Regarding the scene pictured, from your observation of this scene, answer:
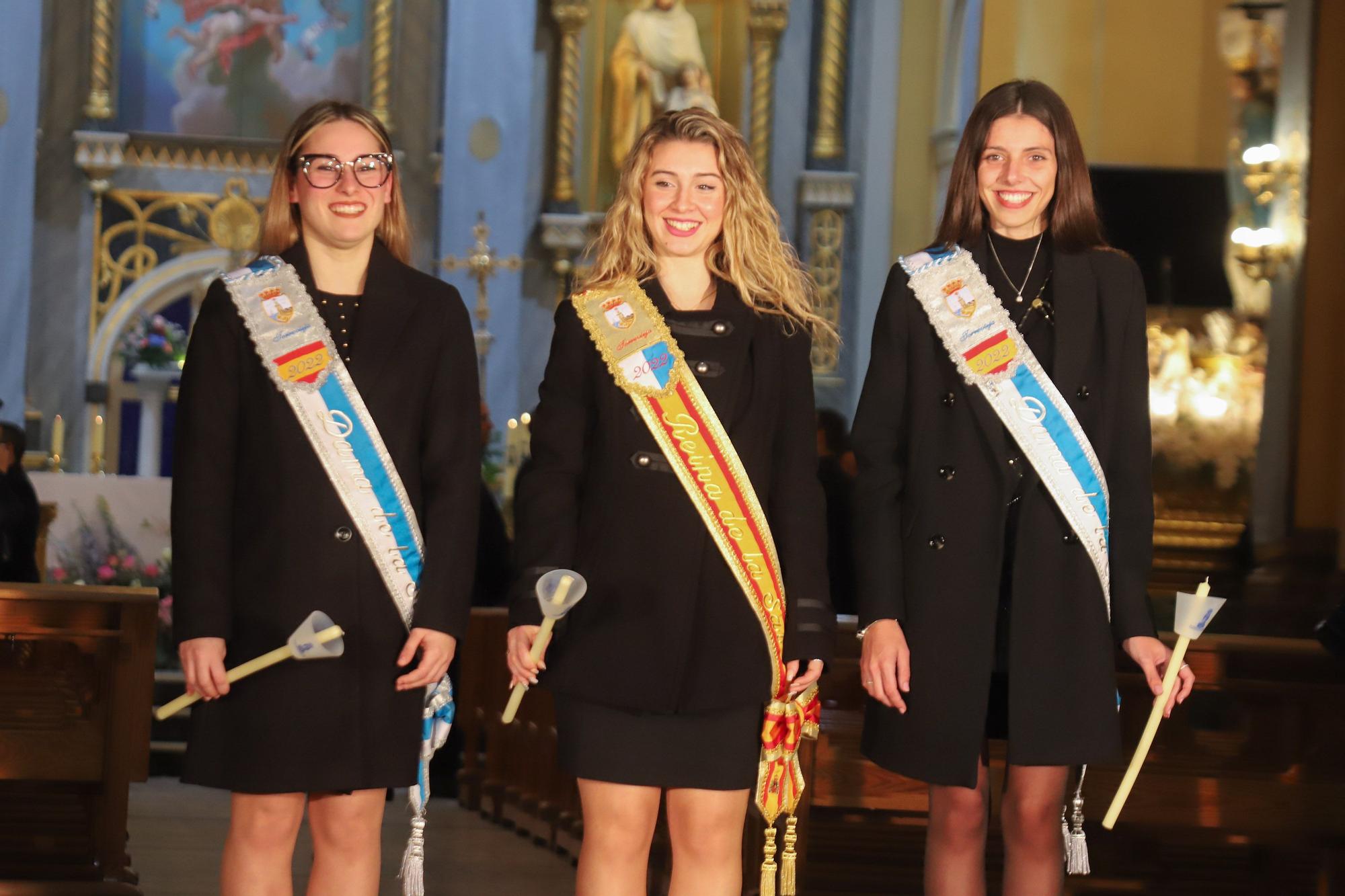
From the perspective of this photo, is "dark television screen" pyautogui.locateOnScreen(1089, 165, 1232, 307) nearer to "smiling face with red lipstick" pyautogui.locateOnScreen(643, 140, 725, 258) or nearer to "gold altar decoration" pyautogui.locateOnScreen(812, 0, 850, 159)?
"smiling face with red lipstick" pyautogui.locateOnScreen(643, 140, 725, 258)

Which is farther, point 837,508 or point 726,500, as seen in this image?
point 837,508

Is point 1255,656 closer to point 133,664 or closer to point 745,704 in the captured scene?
point 745,704

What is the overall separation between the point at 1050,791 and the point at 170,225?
37.8 ft

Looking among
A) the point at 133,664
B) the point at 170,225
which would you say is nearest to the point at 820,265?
the point at 170,225

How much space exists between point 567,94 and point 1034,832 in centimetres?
1028

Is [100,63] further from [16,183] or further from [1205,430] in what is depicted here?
[1205,430]

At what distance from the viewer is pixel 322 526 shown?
3.03 metres

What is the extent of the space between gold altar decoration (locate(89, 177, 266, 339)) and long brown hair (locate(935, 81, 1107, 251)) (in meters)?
10.7

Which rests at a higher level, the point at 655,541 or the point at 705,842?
the point at 655,541

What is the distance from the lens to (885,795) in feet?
14.9

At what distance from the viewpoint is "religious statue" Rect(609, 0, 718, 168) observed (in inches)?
497

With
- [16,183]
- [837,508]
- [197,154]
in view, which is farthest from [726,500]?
[197,154]

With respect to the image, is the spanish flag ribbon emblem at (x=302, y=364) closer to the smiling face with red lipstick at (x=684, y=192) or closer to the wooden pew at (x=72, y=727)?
the smiling face with red lipstick at (x=684, y=192)

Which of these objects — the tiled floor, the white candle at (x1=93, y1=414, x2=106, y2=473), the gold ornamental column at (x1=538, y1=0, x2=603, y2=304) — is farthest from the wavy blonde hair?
the gold ornamental column at (x1=538, y1=0, x2=603, y2=304)
